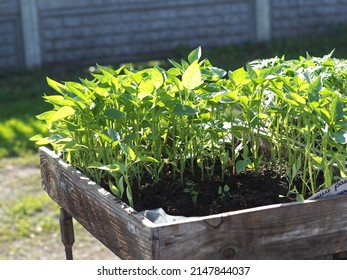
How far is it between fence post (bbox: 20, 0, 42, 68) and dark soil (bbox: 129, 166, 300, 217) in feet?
26.8

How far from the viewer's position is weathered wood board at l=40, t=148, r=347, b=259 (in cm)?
165

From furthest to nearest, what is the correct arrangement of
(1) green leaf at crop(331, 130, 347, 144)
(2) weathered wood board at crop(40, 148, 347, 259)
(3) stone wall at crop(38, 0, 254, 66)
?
(3) stone wall at crop(38, 0, 254, 66), (1) green leaf at crop(331, 130, 347, 144), (2) weathered wood board at crop(40, 148, 347, 259)

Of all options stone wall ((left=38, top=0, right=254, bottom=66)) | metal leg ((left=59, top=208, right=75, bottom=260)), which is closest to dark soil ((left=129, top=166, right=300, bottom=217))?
metal leg ((left=59, top=208, right=75, bottom=260))

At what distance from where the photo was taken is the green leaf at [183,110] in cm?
192

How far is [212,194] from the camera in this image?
2.05 m

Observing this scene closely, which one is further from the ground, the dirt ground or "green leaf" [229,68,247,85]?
"green leaf" [229,68,247,85]

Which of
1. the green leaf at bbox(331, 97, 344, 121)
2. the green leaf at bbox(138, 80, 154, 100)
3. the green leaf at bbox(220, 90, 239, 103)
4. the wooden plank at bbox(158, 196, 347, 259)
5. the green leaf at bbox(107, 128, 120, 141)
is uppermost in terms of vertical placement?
the green leaf at bbox(138, 80, 154, 100)

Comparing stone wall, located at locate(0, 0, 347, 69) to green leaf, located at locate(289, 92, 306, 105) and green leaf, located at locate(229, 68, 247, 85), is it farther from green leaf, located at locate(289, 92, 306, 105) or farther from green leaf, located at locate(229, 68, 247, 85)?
green leaf, located at locate(289, 92, 306, 105)

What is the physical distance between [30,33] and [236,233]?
28.6 feet

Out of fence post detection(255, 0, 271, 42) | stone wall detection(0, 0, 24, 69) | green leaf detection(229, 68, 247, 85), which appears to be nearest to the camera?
green leaf detection(229, 68, 247, 85)

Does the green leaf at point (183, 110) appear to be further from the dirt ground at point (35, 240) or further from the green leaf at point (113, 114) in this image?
the dirt ground at point (35, 240)

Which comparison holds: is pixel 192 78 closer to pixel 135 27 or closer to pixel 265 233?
pixel 265 233

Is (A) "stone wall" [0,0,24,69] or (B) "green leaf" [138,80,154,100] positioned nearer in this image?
(B) "green leaf" [138,80,154,100]

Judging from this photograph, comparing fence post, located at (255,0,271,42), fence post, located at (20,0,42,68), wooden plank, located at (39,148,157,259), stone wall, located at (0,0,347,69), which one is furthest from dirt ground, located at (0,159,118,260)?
fence post, located at (255,0,271,42)
